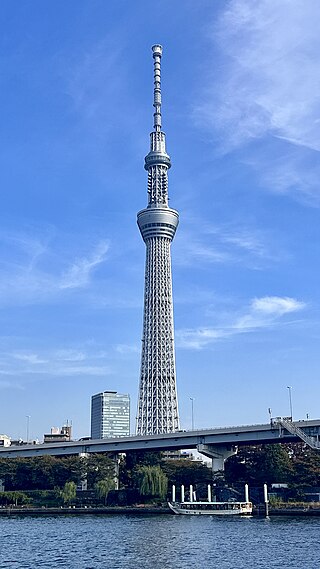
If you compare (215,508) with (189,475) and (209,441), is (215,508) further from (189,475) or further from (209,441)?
(209,441)

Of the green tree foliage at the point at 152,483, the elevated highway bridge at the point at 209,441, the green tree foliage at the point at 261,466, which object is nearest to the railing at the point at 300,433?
the elevated highway bridge at the point at 209,441

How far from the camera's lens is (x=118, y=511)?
115750 millimetres

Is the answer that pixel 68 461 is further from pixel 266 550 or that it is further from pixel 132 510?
pixel 266 550

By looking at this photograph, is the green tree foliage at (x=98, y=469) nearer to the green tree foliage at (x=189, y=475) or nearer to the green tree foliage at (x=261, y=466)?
the green tree foliage at (x=189, y=475)

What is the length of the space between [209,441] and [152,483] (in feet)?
74.6

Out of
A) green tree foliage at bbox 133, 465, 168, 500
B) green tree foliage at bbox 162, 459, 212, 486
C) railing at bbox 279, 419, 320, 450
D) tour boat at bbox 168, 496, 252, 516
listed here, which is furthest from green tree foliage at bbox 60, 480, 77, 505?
railing at bbox 279, 419, 320, 450

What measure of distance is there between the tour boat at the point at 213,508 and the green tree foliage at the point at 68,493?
2252 cm

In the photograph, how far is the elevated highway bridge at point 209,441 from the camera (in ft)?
420

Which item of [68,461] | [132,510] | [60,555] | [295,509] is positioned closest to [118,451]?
[68,461]

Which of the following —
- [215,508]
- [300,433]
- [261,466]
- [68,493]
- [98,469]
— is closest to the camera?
[215,508]

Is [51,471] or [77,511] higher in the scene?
[51,471]

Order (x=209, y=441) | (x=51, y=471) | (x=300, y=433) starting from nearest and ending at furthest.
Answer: (x=300, y=433) → (x=51, y=471) → (x=209, y=441)

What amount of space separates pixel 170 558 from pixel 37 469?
8768 cm

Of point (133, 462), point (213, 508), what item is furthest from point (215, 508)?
point (133, 462)
